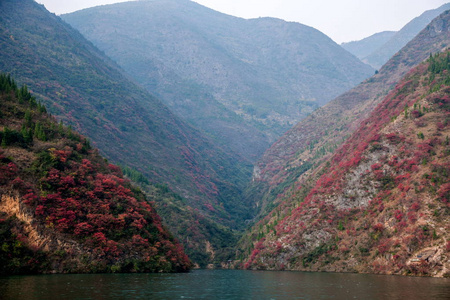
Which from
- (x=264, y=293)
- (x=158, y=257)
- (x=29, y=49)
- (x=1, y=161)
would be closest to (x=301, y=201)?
(x=158, y=257)

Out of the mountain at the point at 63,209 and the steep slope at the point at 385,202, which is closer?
the mountain at the point at 63,209

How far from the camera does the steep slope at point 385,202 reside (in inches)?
3329

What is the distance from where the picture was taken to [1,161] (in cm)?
6975

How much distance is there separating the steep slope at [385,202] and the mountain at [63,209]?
40755mm

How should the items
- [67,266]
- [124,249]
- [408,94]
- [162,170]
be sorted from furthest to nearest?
[162,170] → [408,94] → [124,249] → [67,266]

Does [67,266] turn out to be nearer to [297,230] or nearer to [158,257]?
[158,257]

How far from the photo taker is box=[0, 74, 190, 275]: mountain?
64.7 meters

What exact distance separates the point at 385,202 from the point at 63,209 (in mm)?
82158

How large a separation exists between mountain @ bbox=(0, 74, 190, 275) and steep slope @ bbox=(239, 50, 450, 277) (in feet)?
134

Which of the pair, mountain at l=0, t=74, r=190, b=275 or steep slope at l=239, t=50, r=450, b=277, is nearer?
mountain at l=0, t=74, r=190, b=275

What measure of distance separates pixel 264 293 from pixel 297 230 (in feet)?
222

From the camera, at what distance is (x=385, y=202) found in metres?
101

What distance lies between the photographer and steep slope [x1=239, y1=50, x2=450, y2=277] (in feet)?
277

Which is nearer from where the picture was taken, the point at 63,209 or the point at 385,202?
the point at 63,209
